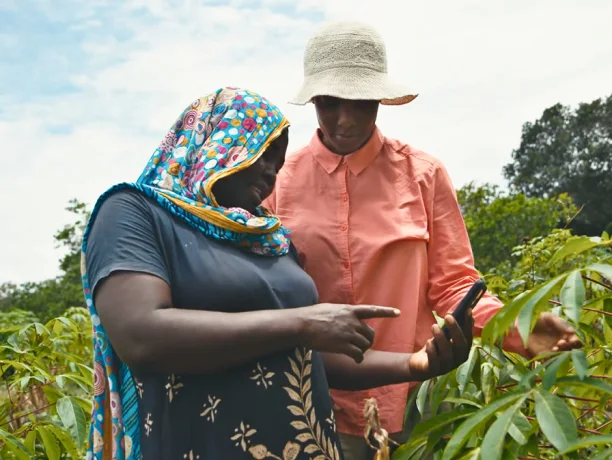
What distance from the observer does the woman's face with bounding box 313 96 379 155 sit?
2189 millimetres

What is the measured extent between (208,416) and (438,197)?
0.94 meters

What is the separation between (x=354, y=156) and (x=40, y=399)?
1701mm

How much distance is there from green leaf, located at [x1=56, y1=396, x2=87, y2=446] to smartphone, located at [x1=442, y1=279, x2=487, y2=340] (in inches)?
43.8

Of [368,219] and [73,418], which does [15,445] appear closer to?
[73,418]

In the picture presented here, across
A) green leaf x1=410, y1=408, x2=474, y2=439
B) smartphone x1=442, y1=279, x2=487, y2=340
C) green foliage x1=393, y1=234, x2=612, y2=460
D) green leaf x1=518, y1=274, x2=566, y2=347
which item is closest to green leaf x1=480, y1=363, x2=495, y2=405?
green foliage x1=393, y1=234, x2=612, y2=460

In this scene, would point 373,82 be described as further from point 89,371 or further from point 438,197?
point 89,371

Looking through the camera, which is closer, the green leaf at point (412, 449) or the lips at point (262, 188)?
the lips at point (262, 188)

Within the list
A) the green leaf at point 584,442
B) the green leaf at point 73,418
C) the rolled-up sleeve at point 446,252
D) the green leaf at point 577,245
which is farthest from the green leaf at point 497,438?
the green leaf at point 73,418

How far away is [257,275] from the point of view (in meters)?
1.71

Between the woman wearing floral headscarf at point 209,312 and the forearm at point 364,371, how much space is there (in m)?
0.16

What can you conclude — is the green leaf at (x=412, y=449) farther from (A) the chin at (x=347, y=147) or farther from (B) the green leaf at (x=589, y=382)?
(A) the chin at (x=347, y=147)

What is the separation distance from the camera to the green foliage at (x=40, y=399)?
242cm

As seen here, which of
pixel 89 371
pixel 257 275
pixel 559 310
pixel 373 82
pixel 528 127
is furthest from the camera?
pixel 528 127

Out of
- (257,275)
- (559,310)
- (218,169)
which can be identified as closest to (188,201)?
(218,169)
